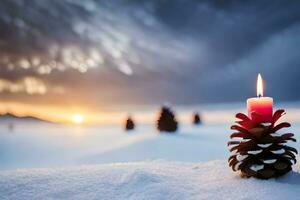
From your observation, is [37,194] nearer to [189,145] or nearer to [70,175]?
[70,175]

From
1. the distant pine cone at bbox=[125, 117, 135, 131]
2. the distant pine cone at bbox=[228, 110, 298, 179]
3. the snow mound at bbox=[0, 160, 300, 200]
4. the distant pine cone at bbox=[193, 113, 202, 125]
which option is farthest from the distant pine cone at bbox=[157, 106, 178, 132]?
the distant pine cone at bbox=[228, 110, 298, 179]

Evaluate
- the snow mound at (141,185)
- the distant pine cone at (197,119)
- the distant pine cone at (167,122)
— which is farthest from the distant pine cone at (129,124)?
the snow mound at (141,185)

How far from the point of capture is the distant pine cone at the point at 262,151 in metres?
3.54

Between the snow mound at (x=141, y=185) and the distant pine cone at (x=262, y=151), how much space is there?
95mm

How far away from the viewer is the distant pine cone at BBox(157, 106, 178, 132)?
2438 centimetres

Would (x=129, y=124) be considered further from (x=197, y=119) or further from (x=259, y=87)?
(x=259, y=87)

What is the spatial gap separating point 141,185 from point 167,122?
69.2 feet

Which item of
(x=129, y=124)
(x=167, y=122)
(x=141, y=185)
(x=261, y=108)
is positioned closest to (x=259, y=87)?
(x=261, y=108)

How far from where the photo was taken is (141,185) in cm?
345

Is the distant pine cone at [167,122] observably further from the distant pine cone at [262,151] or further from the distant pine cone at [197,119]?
the distant pine cone at [262,151]

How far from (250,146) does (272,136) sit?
24 centimetres

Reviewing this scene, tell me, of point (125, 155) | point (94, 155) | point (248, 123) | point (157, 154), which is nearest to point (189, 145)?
point (157, 154)

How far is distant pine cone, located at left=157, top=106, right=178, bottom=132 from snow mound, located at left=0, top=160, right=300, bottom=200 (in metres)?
20.4

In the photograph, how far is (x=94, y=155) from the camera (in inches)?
699
